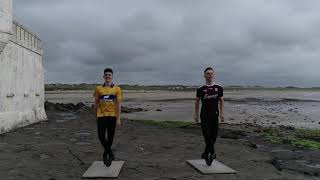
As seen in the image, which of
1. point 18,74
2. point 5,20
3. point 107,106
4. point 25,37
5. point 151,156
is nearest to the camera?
point 107,106

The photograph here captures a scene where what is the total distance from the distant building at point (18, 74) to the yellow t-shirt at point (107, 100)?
7989 mm

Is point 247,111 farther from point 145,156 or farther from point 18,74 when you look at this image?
point 145,156

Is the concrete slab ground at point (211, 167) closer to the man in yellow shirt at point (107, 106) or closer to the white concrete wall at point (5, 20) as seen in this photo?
the man in yellow shirt at point (107, 106)

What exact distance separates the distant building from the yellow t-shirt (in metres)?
7.99

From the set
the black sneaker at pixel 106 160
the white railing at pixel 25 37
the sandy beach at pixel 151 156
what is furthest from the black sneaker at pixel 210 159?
the white railing at pixel 25 37

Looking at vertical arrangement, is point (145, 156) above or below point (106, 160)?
below

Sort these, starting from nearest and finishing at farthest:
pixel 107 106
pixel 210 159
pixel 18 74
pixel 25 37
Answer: pixel 107 106, pixel 210 159, pixel 18 74, pixel 25 37

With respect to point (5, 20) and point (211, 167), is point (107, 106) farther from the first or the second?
point (5, 20)

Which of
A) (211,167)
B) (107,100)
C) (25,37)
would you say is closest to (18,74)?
(25,37)

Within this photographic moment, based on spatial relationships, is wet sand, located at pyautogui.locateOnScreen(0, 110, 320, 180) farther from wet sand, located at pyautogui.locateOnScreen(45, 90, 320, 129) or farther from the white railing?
wet sand, located at pyautogui.locateOnScreen(45, 90, 320, 129)

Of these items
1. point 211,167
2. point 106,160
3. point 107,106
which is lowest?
point 211,167

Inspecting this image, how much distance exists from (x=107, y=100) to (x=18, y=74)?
40.1 feet

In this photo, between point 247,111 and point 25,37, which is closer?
point 25,37

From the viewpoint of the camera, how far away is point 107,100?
10484mm
